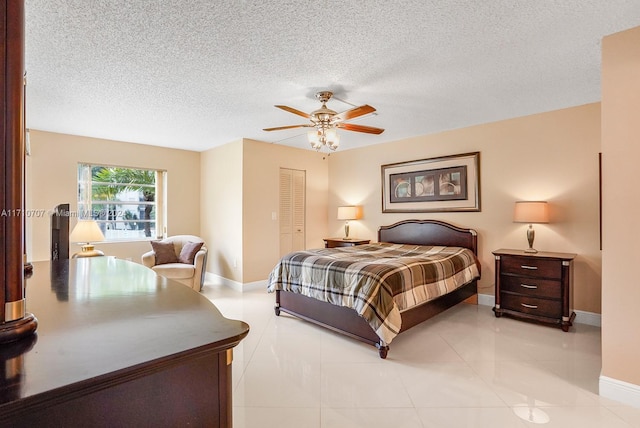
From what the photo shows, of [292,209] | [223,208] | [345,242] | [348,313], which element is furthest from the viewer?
[292,209]

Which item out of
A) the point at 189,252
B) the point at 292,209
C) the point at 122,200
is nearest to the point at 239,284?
the point at 189,252

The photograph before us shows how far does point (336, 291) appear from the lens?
3037mm

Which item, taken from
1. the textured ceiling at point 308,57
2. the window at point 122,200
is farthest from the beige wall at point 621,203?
the window at point 122,200

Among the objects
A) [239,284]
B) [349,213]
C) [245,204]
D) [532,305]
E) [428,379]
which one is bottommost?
[428,379]

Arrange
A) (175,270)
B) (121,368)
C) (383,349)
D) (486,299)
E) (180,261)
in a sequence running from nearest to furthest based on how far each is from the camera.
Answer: (121,368) < (383,349) < (486,299) < (175,270) < (180,261)

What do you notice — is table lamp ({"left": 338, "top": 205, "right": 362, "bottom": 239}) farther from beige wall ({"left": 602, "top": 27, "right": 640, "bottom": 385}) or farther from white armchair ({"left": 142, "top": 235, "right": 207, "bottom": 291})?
beige wall ({"left": 602, "top": 27, "right": 640, "bottom": 385})

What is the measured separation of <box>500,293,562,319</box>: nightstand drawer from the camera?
10.9 feet

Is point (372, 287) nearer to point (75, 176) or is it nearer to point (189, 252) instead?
point (189, 252)

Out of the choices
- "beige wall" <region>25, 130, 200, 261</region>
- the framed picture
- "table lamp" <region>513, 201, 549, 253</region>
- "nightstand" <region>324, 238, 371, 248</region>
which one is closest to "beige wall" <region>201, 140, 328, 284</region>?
"beige wall" <region>25, 130, 200, 261</region>

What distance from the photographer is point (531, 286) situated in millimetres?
3459

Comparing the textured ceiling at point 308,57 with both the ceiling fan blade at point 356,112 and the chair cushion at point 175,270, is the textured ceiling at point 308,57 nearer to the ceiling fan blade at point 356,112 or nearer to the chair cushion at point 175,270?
the ceiling fan blade at point 356,112

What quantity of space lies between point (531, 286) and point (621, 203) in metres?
1.66

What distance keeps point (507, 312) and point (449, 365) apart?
59.9 inches

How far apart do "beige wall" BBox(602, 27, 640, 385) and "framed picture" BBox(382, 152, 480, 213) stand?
7.07 feet
